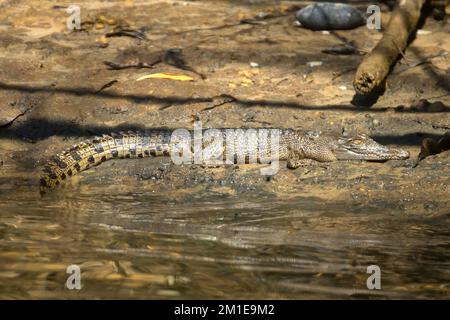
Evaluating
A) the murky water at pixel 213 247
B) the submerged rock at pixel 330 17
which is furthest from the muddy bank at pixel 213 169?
the submerged rock at pixel 330 17

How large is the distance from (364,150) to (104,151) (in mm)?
2225

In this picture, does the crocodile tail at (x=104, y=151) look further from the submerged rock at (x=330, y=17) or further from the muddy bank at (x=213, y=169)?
the submerged rock at (x=330, y=17)

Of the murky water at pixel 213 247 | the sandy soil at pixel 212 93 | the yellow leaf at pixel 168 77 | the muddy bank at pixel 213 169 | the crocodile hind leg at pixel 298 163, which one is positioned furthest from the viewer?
the yellow leaf at pixel 168 77

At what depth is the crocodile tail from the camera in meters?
7.46

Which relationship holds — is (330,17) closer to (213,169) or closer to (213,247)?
(213,169)

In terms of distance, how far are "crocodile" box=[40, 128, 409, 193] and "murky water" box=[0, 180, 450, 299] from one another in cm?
56

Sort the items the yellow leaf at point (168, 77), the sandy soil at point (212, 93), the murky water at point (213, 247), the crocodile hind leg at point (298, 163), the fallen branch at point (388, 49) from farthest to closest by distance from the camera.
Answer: the yellow leaf at point (168, 77), the fallen branch at point (388, 49), the crocodile hind leg at point (298, 163), the sandy soil at point (212, 93), the murky water at point (213, 247)

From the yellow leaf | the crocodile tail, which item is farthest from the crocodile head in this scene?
the yellow leaf

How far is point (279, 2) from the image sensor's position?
1073cm

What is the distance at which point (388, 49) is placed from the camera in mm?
8492

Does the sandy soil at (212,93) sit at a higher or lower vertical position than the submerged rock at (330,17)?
→ lower

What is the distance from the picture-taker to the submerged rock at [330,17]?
9.75 m

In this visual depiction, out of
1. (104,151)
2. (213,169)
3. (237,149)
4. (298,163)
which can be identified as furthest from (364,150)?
(104,151)

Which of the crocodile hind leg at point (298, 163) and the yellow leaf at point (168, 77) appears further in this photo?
the yellow leaf at point (168, 77)
